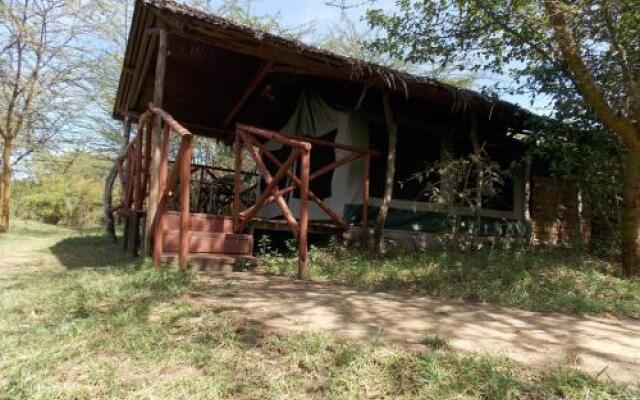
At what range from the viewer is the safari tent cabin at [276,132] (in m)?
4.99

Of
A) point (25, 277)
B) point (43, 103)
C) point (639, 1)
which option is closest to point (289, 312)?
point (25, 277)

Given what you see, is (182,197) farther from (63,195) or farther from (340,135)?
(63,195)

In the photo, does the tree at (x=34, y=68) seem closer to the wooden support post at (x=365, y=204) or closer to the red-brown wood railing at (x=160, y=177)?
the red-brown wood railing at (x=160, y=177)

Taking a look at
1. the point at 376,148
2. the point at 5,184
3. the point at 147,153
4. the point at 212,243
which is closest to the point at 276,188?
the point at 212,243

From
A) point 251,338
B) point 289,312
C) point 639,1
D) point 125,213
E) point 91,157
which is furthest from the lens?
point 91,157

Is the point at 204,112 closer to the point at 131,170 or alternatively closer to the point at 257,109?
the point at 257,109

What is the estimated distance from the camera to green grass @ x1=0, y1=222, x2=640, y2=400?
6.48ft

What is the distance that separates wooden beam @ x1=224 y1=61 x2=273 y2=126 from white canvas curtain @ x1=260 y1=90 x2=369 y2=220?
106 cm

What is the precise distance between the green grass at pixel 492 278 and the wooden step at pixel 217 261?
26cm

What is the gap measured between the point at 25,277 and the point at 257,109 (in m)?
5.51

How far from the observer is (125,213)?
686 cm

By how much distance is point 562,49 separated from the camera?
568 cm

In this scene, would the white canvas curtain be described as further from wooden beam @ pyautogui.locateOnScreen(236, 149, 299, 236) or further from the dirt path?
the dirt path

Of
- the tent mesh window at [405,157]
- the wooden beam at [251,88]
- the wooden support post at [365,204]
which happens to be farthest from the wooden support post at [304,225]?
the tent mesh window at [405,157]
